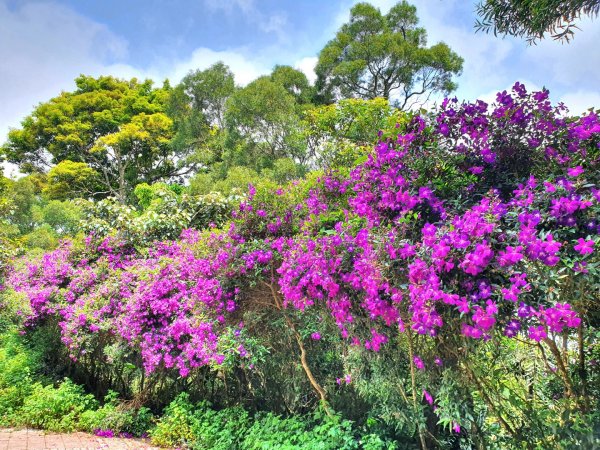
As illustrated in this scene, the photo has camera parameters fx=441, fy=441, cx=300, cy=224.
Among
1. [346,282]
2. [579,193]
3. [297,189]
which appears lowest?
[346,282]

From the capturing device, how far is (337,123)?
11156 millimetres

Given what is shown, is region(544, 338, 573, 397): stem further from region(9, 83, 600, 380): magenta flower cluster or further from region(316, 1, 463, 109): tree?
region(316, 1, 463, 109): tree

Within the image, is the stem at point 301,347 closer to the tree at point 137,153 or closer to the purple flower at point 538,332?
the purple flower at point 538,332

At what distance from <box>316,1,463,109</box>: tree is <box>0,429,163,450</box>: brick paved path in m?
15.6

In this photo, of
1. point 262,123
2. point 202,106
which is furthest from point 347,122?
point 202,106

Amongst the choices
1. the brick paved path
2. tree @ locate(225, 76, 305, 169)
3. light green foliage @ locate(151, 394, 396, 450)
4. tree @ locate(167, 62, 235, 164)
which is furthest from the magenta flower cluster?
tree @ locate(167, 62, 235, 164)

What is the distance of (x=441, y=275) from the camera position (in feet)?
6.74

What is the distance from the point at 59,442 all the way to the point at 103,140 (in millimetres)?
19519

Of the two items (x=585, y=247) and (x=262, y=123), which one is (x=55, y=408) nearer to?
(x=585, y=247)

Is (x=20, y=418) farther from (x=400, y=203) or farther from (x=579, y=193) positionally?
(x=579, y=193)

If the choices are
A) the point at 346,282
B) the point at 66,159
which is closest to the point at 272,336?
the point at 346,282

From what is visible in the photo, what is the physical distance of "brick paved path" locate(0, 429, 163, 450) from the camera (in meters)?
5.02

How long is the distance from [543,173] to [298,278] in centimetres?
160

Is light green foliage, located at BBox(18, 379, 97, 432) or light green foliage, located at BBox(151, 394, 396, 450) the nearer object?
light green foliage, located at BBox(151, 394, 396, 450)
